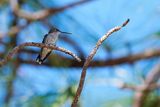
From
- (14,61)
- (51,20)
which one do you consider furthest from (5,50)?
(51,20)

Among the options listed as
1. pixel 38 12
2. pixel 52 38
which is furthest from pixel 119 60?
pixel 52 38

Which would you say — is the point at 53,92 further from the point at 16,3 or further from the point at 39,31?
the point at 16,3

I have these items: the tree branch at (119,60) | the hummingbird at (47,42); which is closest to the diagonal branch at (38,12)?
the tree branch at (119,60)

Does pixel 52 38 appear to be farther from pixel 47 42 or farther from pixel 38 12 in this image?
pixel 38 12

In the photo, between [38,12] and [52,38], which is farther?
[38,12]

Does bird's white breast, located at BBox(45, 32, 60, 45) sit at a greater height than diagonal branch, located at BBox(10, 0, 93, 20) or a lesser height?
lesser

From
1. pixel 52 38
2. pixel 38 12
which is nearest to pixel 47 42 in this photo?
pixel 52 38

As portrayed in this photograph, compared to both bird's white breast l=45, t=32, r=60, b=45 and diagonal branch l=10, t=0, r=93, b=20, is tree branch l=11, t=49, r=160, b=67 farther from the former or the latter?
bird's white breast l=45, t=32, r=60, b=45

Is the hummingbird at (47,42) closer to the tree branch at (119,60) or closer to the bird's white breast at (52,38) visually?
the bird's white breast at (52,38)

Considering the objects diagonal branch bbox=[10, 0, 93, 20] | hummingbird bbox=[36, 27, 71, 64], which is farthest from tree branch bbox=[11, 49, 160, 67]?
hummingbird bbox=[36, 27, 71, 64]

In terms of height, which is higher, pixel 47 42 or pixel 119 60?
pixel 119 60

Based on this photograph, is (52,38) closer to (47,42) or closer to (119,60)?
(47,42)
